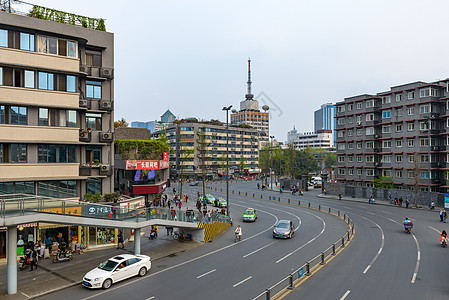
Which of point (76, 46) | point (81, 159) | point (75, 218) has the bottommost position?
point (75, 218)

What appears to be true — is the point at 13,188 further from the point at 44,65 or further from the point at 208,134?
the point at 208,134

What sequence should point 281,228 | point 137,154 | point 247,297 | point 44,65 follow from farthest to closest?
point 137,154, point 281,228, point 44,65, point 247,297

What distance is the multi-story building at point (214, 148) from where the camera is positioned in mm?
117856

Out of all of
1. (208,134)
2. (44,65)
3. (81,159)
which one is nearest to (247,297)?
(81,159)

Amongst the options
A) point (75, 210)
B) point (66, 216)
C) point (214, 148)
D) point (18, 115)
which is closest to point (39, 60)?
point (18, 115)

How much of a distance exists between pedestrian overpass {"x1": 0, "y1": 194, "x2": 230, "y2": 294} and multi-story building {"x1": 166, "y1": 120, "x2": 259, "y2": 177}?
266 feet

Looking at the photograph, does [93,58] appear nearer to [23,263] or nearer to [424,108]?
[23,263]

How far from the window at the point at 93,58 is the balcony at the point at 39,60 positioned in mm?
3201

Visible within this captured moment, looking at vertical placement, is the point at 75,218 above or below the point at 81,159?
below

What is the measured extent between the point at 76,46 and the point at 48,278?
64.5ft

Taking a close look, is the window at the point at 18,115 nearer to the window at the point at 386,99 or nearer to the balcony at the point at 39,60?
the balcony at the point at 39,60

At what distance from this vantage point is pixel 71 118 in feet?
95.2

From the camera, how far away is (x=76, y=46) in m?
29.2

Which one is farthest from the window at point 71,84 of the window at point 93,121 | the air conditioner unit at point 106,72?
the air conditioner unit at point 106,72
